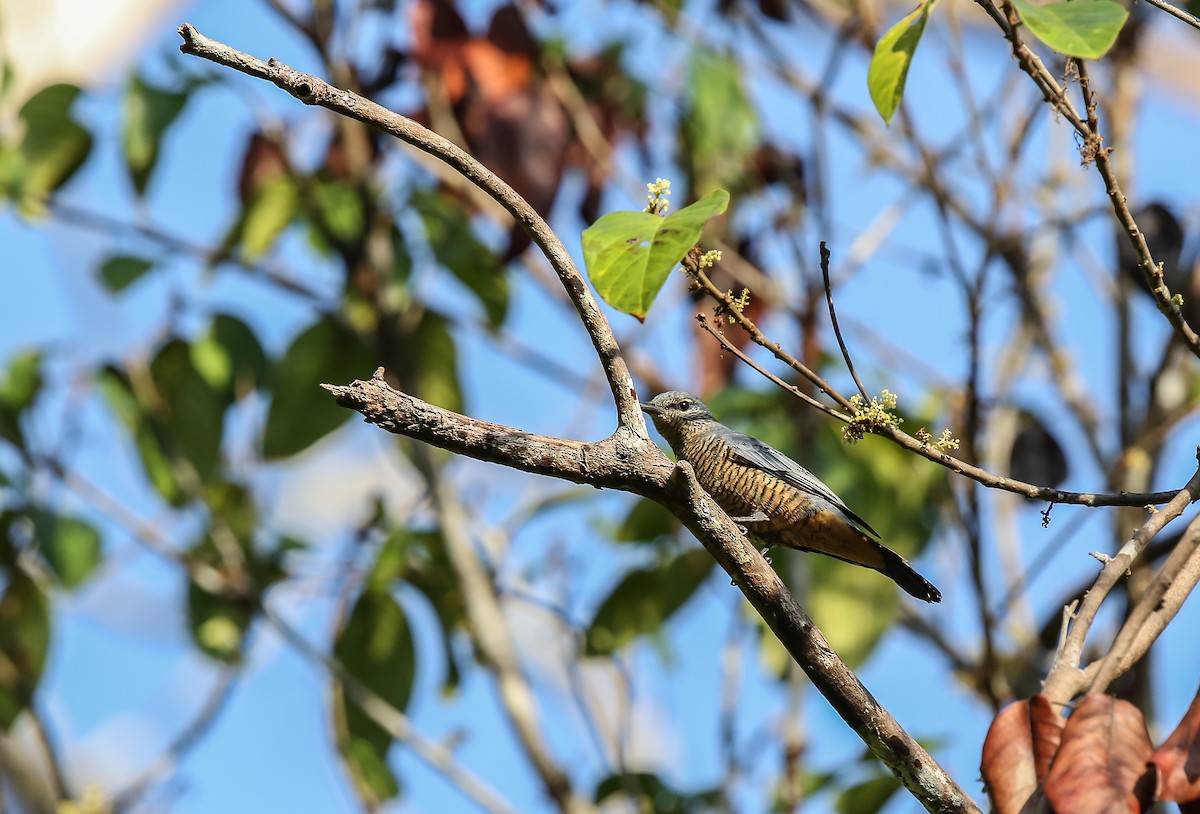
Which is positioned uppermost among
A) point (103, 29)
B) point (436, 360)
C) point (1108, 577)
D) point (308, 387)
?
point (1108, 577)

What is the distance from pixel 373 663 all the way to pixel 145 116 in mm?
1634

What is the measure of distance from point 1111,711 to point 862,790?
1.71m

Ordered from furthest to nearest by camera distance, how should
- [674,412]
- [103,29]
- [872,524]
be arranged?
1. [103,29]
2. [872,524]
3. [674,412]

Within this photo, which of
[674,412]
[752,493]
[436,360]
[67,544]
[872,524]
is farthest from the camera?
[436,360]

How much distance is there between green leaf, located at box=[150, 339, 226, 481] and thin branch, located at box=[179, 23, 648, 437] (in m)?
2.26

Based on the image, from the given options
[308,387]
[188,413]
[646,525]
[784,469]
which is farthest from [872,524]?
[188,413]

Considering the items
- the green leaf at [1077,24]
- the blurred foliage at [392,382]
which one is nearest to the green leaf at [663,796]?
the blurred foliage at [392,382]

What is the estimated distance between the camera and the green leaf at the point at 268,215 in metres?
3.69

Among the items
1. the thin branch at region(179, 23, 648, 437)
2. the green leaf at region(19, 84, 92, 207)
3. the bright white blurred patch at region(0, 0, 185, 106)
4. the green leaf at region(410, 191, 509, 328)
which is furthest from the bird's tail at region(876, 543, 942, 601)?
the bright white blurred patch at region(0, 0, 185, 106)

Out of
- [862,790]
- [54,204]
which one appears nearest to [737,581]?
[862,790]

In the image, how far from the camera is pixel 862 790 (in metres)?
3.15

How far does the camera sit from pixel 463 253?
3.61m

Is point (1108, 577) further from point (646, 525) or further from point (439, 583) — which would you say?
point (439, 583)

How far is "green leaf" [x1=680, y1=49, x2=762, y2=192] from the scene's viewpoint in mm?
3863
